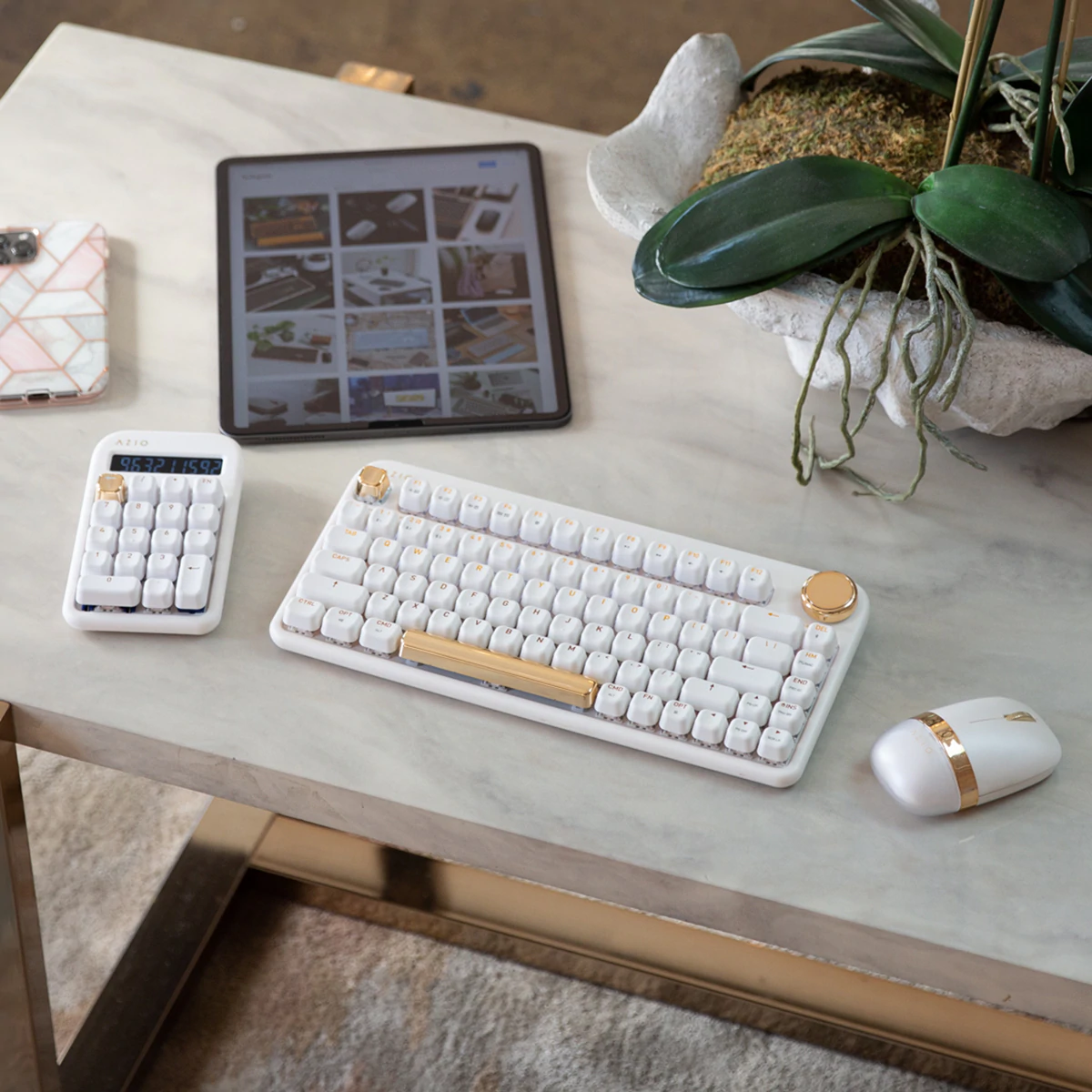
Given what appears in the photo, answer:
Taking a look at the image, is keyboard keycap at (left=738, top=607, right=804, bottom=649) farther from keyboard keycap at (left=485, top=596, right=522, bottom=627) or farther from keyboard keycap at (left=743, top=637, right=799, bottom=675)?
keyboard keycap at (left=485, top=596, right=522, bottom=627)

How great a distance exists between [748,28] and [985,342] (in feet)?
5.48

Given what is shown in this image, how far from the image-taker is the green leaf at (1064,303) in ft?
2.46

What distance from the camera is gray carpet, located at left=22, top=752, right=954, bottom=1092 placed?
1.23 meters

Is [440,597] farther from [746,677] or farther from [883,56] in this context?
[883,56]

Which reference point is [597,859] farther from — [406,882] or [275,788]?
[406,882]

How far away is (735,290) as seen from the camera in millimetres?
770

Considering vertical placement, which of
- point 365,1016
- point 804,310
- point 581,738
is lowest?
point 365,1016

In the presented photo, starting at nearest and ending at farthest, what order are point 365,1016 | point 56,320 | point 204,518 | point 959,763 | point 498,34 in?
point 959,763 → point 204,518 → point 56,320 → point 365,1016 → point 498,34

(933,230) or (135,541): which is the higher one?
(933,230)

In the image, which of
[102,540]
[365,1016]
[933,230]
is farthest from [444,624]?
[365,1016]

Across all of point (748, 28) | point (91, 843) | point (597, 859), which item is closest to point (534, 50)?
point (748, 28)

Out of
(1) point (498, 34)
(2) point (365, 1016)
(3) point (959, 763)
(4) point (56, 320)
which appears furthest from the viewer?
(1) point (498, 34)

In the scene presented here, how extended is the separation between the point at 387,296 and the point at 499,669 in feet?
1.14

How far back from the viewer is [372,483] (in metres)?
0.83
